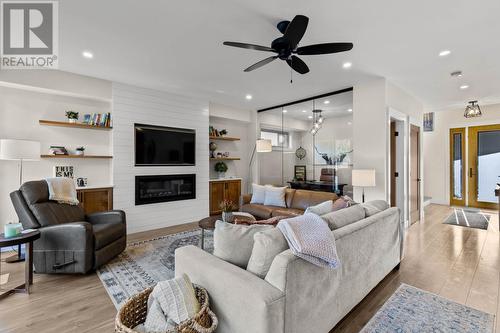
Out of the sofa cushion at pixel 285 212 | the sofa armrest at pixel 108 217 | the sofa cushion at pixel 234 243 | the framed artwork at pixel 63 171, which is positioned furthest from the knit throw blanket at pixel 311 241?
the framed artwork at pixel 63 171

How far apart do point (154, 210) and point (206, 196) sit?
1246mm

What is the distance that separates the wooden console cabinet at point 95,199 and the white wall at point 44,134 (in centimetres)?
28

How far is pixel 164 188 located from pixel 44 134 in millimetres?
2216

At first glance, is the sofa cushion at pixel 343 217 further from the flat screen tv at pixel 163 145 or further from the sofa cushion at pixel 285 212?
the flat screen tv at pixel 163 145

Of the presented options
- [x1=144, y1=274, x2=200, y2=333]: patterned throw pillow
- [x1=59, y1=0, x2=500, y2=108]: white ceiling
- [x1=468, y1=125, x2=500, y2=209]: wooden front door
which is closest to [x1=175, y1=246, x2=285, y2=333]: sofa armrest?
[x1=144, y1=274, x2=200, y2=333]: patterned throw pillow

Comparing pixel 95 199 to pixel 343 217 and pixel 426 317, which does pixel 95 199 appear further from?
pixel 426 317

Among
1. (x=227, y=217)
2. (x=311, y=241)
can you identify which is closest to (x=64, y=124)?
(x=227, y=217)

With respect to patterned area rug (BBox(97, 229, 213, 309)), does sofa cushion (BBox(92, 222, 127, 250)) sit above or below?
above

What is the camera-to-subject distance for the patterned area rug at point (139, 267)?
2.50 m

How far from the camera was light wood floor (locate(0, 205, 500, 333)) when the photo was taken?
1.98 metres

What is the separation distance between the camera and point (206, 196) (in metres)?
5.68

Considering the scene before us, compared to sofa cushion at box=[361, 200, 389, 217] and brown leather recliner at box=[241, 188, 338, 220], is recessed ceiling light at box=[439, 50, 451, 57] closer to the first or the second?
sofa cushion at box=[361, 200, 389, 217]

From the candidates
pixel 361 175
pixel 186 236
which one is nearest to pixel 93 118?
pixel 186 236

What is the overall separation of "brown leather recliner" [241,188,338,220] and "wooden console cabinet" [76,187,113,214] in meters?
2.56
